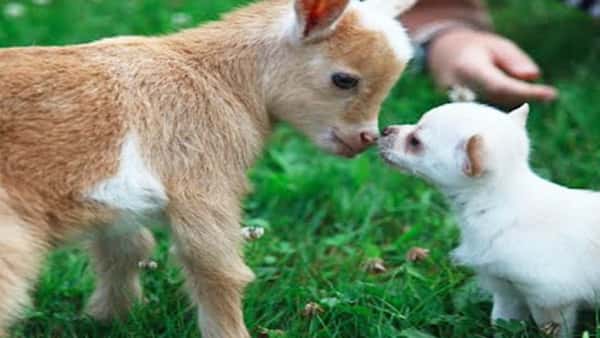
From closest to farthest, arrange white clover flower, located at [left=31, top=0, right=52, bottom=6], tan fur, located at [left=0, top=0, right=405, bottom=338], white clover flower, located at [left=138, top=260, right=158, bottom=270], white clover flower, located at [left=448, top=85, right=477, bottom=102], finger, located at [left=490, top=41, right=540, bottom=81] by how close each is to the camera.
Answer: tan fur, located at [left=0, top=0, right=405, bottom=338] → white clover flower, located at [left=138, top=260, right=158, bottom=270] → white clover flower, located at [left=448, top=85, right=477, bottom=102] → finger, located at [left=490, top=41, right=540, bottom=81] → white clover flower, located at [left=31, top=0, right=52, bottom=6]

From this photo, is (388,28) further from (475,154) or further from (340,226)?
(340,226)

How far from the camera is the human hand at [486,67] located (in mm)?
4082

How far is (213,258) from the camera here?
2492 millimetres

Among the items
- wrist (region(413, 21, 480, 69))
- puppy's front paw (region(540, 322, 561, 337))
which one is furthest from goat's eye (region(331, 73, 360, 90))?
wrist (region(413, 21, 480, 69))

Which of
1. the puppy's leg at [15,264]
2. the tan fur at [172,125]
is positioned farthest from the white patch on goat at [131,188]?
the puppy's leg at [15,264]

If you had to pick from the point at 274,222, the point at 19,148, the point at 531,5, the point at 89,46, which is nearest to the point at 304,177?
the point at 274,222

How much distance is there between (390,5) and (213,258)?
0.85 metres

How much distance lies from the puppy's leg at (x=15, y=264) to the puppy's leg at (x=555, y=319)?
1195mm

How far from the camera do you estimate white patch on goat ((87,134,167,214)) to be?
2.36 meters

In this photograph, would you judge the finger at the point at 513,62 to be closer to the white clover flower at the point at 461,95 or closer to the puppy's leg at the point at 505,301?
the white clover flower at the point at 461,95

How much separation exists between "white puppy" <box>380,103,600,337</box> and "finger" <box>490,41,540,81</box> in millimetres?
1562

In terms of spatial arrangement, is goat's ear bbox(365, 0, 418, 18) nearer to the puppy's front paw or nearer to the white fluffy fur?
the white fluffy fur

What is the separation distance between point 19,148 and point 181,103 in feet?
1.31

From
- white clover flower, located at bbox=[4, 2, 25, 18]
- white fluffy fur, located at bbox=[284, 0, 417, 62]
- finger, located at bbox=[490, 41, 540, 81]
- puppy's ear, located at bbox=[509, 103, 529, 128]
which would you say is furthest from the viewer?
white clover flower, located at bbox=[4, 2, 25, 18]
